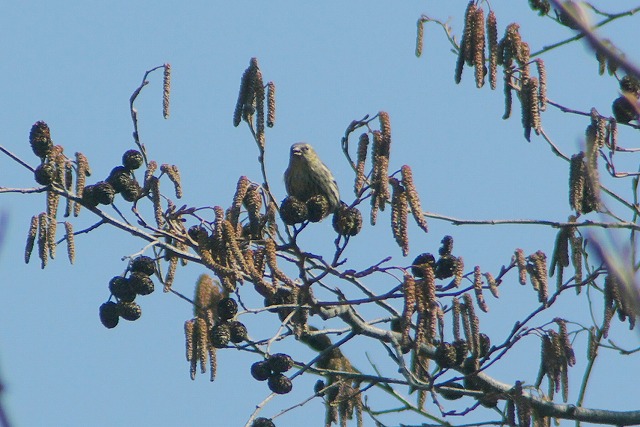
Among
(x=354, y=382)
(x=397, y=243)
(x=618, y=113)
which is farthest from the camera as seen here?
(x=354, y=382)

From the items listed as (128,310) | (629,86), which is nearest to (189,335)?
(128,310)

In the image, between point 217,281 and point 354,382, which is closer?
point 217,281

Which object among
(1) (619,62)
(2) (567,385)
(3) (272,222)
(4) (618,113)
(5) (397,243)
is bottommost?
(1) (619,62)

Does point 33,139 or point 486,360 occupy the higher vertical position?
point 33,139

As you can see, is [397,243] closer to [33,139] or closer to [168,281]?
[168,281]

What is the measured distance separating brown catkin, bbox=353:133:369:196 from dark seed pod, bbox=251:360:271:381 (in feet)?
2.95

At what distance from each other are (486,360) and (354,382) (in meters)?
0.79

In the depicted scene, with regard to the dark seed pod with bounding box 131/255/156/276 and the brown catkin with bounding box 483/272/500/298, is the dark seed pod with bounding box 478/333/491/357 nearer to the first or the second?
the brown catkin with bounding box 483/272/500/298

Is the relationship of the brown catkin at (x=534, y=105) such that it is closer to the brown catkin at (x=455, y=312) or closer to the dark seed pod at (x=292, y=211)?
the brown catkin at (x=455, y=312)

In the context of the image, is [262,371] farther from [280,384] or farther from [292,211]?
[292,211]

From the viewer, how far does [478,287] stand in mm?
3904

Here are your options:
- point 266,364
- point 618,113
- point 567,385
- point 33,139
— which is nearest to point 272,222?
point 266,364

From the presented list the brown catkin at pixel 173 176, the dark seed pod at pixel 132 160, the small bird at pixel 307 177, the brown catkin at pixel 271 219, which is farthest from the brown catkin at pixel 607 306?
the small bird at pixel 307 177

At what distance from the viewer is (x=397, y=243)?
3.67 metres
